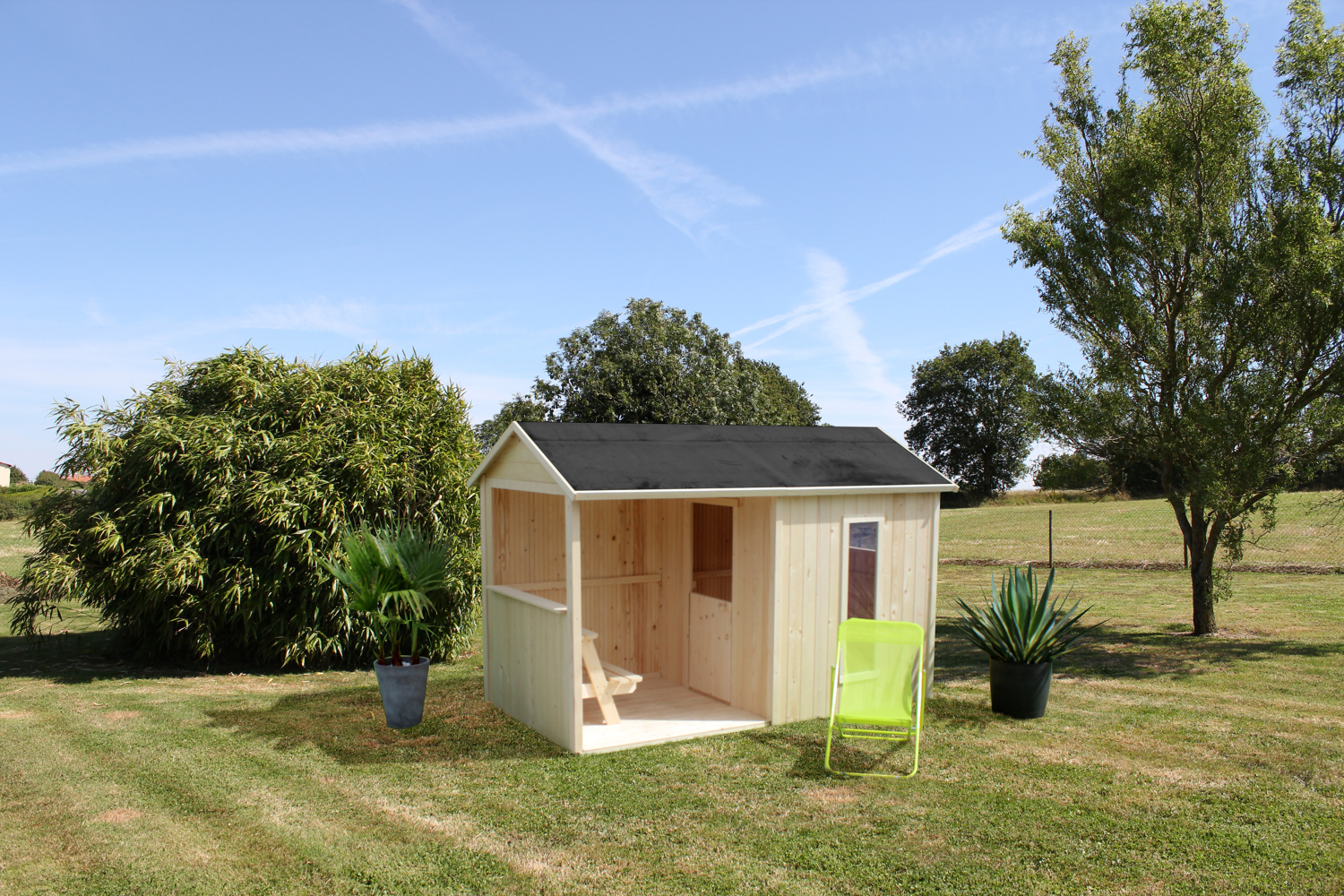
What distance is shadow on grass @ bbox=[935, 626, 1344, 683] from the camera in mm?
9758

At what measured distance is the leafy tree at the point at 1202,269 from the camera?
34.7 feet

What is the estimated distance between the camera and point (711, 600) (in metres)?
8.46

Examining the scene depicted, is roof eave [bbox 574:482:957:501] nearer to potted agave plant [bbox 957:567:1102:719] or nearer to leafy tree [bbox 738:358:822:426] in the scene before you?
potted agave plant [bbox 957:567:1102:719]

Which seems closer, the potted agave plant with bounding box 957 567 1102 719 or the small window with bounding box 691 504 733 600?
the potted agave plant with bounding box 957 567 1102 719

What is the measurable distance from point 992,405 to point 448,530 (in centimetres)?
4401

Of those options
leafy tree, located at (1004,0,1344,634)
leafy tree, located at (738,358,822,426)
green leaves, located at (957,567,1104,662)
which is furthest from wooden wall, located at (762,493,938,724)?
leafy tree, located at (738,358,822,426)

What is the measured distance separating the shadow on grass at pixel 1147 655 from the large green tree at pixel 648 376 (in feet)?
55.4

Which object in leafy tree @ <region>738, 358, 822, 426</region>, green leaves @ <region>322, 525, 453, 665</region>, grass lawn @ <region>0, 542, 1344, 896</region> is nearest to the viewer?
grass lawn @ <region>0, 542, 1344, 896</region>

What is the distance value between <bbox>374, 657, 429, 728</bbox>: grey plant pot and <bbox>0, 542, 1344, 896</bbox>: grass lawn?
0.91 ft

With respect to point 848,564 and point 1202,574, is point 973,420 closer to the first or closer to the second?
point 1202,574

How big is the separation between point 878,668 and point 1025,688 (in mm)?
1671

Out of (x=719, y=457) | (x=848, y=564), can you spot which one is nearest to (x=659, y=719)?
(x=848, y=564)

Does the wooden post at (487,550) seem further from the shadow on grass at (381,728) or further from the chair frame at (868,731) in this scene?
the chair frame at (868,731)

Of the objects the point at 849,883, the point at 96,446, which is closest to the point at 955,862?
the point at 849,883
